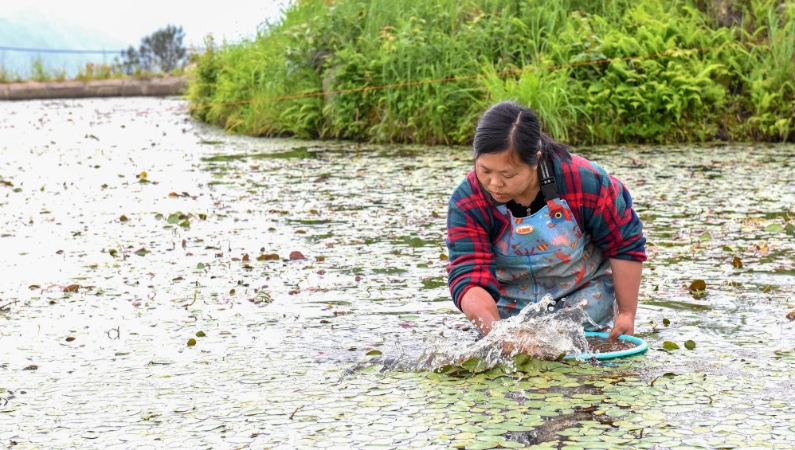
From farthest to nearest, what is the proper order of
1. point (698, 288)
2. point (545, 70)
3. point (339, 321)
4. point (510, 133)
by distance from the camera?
point (545, 70), point (698, 288), point (339, 321), point (510, 133)

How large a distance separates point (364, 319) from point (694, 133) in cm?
689

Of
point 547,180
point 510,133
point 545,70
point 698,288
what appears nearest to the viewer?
point 510,133

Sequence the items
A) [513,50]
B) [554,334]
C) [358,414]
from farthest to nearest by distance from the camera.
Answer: [513,50] → [554,334] → [358,414]

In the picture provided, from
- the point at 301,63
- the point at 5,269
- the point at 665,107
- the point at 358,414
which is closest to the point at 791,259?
the point at 358,414

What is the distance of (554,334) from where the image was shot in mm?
3967

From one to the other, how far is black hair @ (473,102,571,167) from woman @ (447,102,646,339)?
0.01m

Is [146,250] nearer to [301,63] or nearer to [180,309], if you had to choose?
[180,309]

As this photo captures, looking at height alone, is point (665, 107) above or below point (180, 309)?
above

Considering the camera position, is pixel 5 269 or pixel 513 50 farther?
pixel 513 50

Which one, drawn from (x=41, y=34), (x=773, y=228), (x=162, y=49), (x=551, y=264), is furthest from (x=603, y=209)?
(x=41, y=34)

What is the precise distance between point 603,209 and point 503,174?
47cm

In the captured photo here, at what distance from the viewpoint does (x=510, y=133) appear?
3680 millimetres

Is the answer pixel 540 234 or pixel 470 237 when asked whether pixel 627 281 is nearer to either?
pixel 540 234

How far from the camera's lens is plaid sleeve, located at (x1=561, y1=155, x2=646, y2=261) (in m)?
3.94
